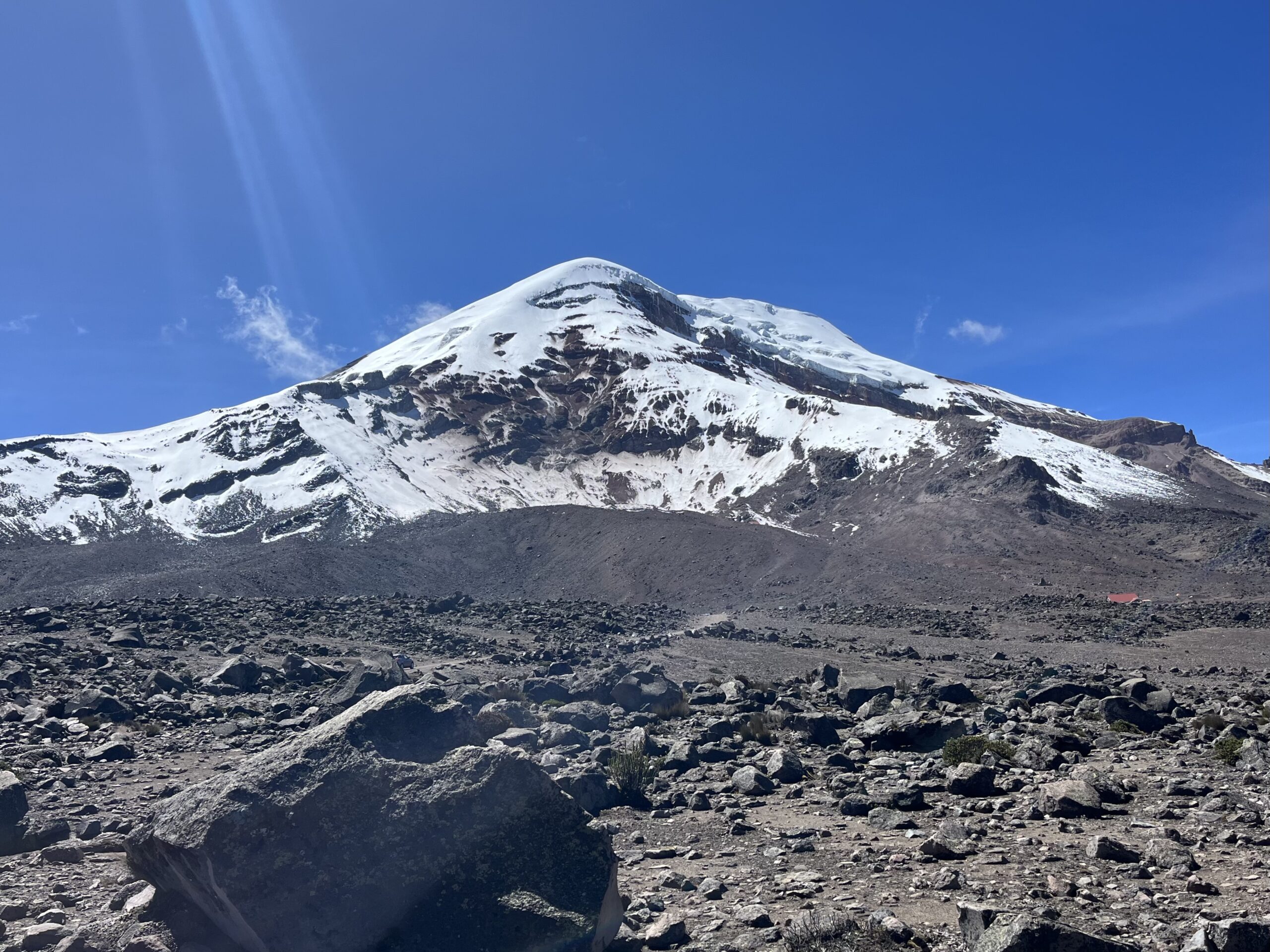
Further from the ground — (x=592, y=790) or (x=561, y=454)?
(x=561, y=454)

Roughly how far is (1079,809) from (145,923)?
850 cm

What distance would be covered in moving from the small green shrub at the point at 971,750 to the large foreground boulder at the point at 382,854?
697 cm

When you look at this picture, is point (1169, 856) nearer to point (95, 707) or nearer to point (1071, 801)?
point (1071, 801)

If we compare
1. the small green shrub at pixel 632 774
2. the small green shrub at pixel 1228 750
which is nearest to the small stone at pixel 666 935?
the small green shrub at pixel 632 774

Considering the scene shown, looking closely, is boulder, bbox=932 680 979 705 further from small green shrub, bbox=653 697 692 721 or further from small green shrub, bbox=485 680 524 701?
small green shrub, bbox=485 680 524 701

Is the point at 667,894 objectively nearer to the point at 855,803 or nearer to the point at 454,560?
the point at 855,803

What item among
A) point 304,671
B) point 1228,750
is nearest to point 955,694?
point 1228,750

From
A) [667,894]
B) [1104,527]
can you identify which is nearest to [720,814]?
[667,894]

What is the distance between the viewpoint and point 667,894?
6.82m

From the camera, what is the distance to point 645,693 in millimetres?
16250

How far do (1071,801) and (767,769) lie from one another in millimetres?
3783

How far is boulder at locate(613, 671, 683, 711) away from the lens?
16.0 meters

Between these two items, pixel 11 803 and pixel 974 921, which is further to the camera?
pixel 11 803

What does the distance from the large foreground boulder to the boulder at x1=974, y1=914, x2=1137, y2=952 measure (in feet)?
8.00
